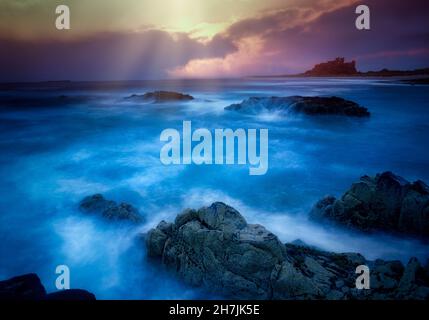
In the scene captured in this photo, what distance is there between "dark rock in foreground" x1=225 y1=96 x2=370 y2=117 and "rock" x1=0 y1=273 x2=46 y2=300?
375 inches

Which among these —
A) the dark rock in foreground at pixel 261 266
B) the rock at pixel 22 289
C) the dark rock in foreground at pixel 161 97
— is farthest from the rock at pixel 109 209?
the dark rock in foreground at pixel 161 97

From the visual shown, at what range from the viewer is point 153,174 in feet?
27.6

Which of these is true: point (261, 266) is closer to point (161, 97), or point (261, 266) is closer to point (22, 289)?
point (22, 289)

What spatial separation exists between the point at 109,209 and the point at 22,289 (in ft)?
7.58

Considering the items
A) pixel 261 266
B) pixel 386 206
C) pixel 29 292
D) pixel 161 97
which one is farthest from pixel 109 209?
pixel 161 97

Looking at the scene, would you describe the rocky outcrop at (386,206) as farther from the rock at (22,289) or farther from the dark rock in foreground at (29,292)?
the rock at (22,289)

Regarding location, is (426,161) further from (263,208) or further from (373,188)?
(263,208)

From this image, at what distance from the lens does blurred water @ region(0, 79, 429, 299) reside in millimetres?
5684

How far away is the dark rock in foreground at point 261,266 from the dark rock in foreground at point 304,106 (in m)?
7.61

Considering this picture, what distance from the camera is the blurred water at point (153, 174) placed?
5.68m

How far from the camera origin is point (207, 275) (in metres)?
4.89

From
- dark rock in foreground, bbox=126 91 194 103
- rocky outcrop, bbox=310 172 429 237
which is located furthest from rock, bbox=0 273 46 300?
dark rock in foreground, bbox=126 91 194 103
